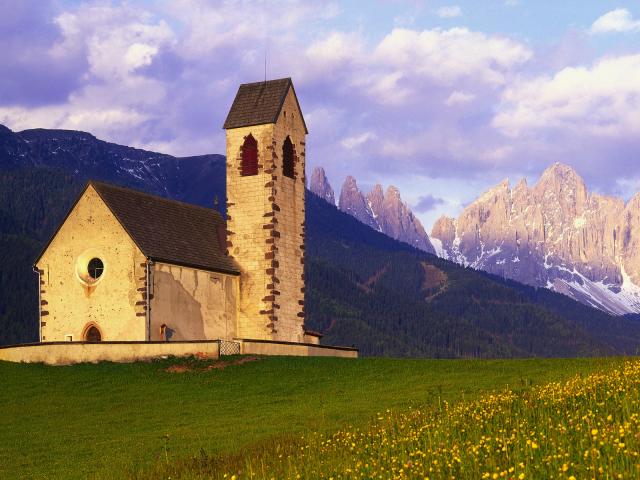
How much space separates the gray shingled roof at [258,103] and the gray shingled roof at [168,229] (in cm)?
663

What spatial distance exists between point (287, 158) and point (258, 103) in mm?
4041

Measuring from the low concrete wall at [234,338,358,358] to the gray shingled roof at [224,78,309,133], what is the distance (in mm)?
15276

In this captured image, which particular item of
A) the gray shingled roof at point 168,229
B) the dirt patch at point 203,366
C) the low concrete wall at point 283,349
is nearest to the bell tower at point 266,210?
the gray shingled roof at point 168,229

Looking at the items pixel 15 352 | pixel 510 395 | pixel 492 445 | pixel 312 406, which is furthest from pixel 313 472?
pixel 15 352

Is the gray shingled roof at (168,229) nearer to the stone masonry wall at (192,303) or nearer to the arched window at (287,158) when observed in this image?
the stone masonry wall at (192,303)

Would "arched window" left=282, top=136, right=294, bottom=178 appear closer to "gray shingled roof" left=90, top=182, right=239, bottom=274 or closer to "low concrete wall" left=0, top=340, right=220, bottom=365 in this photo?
"gray shingled roof" left=90, top=182, right=239, bottom=274

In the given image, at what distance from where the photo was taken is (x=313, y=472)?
994 inches

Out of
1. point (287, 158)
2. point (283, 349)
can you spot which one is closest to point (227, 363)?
point (283, 349)

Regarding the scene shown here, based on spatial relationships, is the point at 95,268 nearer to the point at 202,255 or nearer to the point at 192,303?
the point at 192,303

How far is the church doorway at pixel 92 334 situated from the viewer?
63062mm

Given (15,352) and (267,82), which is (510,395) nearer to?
(15,352)

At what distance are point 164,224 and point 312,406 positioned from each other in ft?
89.1

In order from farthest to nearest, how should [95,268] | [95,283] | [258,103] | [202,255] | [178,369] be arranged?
[258,103], [202,255], [95,268], [95,283], [178,369]

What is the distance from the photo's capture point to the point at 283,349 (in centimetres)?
6159
